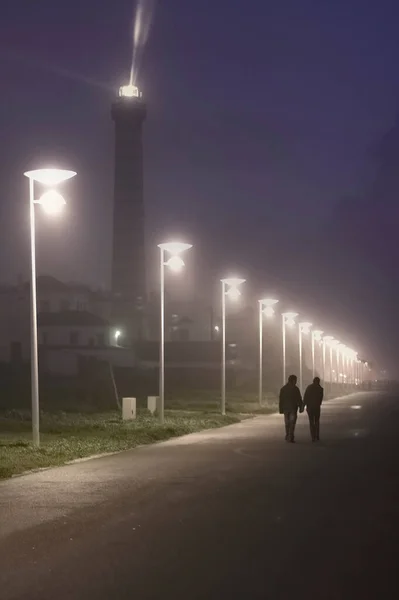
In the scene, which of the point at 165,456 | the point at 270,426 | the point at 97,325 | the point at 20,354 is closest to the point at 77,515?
the point at 165,456

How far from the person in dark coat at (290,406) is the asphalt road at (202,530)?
6034 mm

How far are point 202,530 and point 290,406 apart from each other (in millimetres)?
16205

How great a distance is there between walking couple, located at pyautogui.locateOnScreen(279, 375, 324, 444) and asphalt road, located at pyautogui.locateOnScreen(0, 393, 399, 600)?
6080mm

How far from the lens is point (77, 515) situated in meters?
12.5

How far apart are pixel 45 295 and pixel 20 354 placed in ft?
135

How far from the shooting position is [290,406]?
89.9ft

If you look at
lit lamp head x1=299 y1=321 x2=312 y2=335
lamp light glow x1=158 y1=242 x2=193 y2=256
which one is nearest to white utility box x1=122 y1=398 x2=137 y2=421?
lamp light glow x1=158 y1=242 x2=193 y2=256

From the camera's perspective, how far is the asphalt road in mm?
8406

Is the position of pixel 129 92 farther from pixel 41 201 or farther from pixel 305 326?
pixel 41 201

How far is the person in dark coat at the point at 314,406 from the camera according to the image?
90.2 feet

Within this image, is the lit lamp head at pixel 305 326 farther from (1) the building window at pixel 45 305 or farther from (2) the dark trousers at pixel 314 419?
(2) the dark trousers at pixel 314 419

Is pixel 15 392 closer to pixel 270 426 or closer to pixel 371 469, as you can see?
pixel 270 426

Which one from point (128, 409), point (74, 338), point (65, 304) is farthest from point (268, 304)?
point (65, 304)

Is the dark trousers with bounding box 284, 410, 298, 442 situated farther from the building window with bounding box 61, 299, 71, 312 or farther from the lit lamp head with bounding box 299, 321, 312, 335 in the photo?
the building window with bounding box 61, 299, 71, 312
